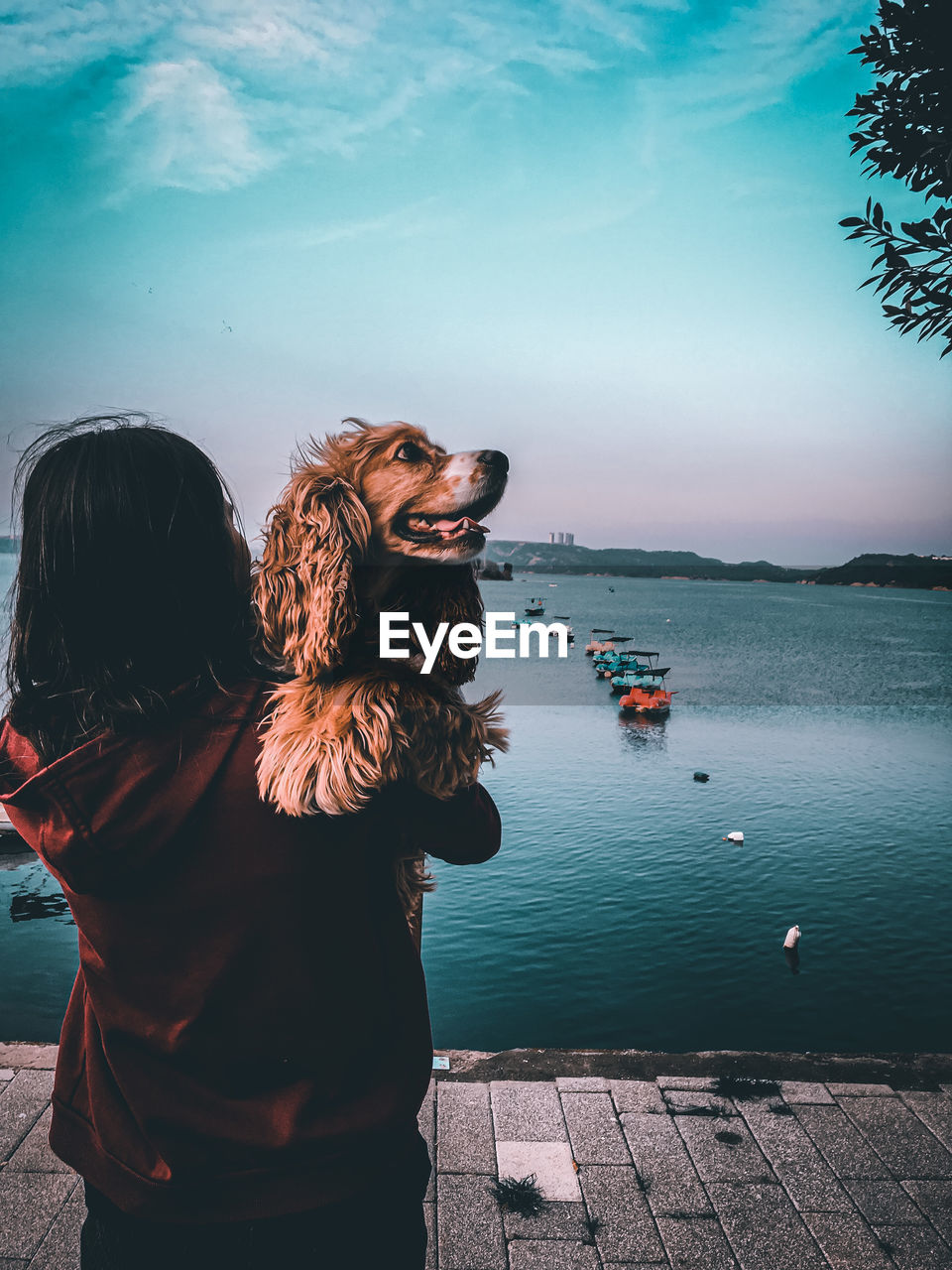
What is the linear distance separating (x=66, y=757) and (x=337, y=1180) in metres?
0.77

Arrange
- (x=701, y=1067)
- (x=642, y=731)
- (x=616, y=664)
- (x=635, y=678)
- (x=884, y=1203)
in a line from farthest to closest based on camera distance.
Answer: (x=616, y=664) < (x=635, y=678) < (x=642, y=731) < (x=701, y=1067) < (x=884, y=1203)

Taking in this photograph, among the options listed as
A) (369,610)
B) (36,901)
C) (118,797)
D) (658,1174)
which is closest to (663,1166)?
(658,1174)

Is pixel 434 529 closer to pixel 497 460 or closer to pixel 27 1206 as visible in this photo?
pixel 497 460

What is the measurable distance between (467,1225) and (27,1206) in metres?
1.98

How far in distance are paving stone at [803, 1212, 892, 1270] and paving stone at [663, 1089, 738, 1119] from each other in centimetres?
77

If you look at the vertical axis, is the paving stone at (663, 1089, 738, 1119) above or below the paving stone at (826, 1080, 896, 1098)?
above

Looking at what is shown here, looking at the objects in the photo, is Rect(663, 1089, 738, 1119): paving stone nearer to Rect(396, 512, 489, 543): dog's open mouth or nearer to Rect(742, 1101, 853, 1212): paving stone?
Rect(742, 1101, 853, 1212): paving stone

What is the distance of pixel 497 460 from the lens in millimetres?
1450

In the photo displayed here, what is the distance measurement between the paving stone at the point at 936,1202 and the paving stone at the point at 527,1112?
170 cm

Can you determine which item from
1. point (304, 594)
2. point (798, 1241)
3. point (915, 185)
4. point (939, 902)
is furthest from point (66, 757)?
point (939, 902)

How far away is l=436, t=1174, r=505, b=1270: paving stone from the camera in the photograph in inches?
142

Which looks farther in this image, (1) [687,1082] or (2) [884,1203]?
(1) [687,1082]

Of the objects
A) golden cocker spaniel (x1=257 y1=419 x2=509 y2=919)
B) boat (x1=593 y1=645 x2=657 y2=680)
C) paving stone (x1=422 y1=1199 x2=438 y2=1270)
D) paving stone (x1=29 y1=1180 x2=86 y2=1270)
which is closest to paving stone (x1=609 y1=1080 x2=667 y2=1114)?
paving stone (x1=422 y1=1199 x2=438 y2=1270)

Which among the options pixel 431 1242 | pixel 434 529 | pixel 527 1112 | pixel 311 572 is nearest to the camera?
pixel 311 572
